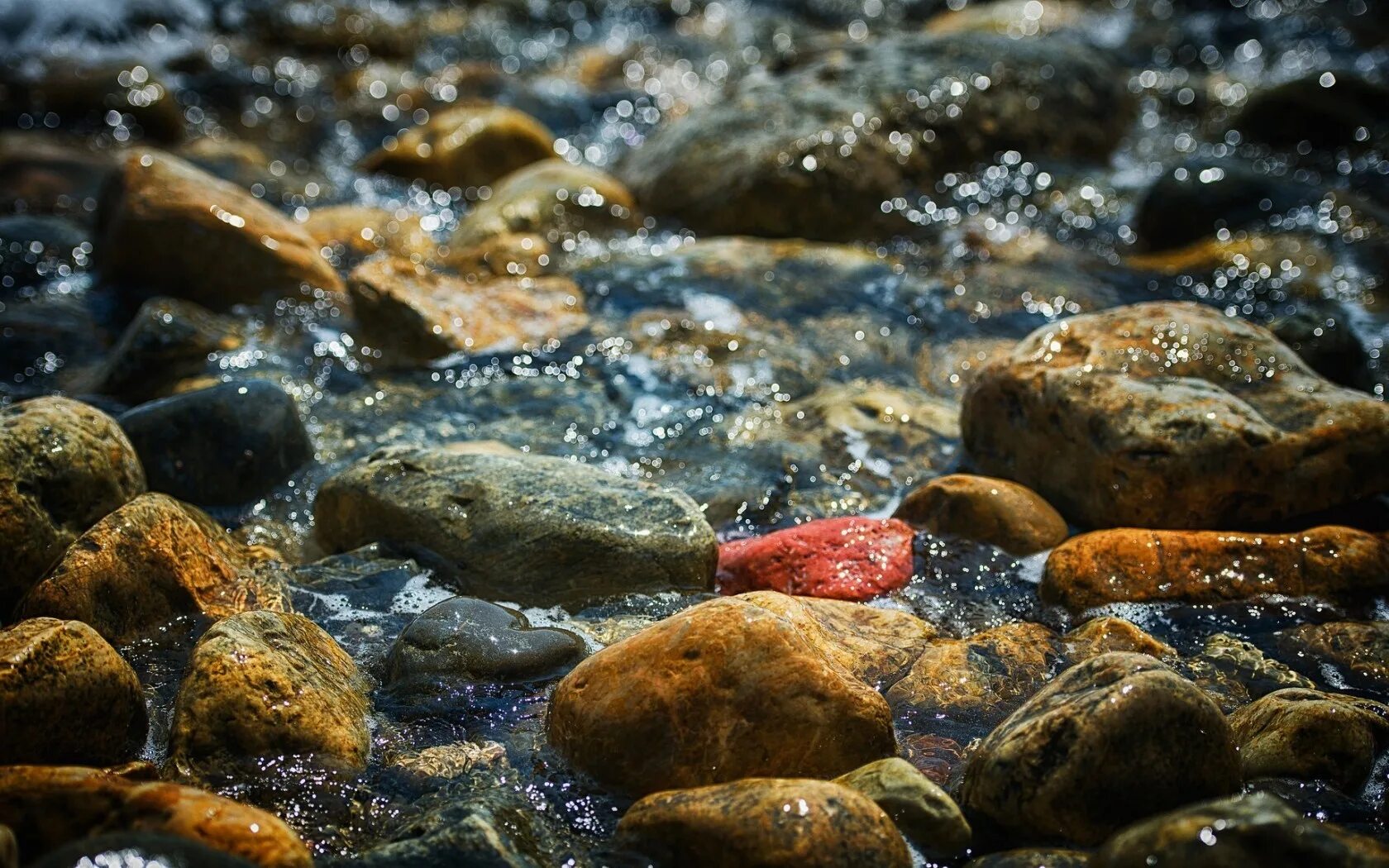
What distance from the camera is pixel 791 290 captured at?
714 cm

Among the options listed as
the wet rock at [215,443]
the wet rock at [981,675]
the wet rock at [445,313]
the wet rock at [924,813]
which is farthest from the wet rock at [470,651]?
the wet rock at [445,313]

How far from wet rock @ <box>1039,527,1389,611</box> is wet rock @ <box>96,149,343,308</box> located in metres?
4.60

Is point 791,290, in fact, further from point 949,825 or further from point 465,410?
point 949,825

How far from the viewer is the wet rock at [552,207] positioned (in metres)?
7.92

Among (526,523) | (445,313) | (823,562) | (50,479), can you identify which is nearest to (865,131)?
(445,313)

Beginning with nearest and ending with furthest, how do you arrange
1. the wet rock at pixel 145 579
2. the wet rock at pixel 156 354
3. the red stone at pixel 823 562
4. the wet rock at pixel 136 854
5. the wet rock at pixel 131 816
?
the wet rock at pixel 136 854, the wet rock at pixel 131 816, the wet rock at pixel 145 579, the red stone at pixel 823 562, the wet rock at pixel 156 354

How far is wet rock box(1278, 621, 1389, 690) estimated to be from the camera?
394 centimetres

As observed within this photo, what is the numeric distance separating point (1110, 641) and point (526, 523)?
84.5 inches

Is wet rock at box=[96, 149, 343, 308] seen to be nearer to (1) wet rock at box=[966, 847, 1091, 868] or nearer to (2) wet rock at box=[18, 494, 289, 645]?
(2) wet rock at box=[18, 494, 289, 645]

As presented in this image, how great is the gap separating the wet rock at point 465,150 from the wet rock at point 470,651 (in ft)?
20.6

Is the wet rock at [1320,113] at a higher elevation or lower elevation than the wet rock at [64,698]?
higher

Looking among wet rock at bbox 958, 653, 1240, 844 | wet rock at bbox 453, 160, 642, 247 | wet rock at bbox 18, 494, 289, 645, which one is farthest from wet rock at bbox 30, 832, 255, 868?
wet rock at bbox 453, 160, 642, 247

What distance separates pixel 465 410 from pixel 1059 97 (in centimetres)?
631

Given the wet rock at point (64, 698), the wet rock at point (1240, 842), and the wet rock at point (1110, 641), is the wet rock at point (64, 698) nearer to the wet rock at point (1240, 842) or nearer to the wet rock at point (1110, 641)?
the wet rock at point (1240, 842)
